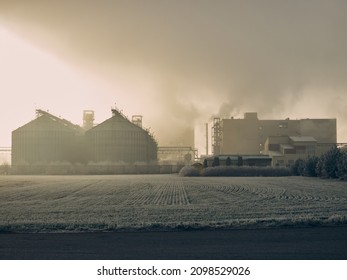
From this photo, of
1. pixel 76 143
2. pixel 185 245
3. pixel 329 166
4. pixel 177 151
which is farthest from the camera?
pixel 177 151

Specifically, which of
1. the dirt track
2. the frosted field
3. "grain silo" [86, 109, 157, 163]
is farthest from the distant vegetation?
the dirt track

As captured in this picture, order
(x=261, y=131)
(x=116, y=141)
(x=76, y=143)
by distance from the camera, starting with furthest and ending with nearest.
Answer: (x=261, y=131)
(x=76, y=143)
(x=116, y=141)

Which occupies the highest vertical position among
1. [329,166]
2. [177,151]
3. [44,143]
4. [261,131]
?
[261,131]

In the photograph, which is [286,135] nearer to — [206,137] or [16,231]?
[206,137]

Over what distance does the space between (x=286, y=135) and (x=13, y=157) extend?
196 ft

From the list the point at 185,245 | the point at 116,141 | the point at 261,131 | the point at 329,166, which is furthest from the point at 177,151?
the point at 185,245

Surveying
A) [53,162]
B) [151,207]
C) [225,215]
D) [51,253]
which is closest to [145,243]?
[51,253]

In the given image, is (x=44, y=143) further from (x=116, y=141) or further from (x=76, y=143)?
(x=116, y=141)

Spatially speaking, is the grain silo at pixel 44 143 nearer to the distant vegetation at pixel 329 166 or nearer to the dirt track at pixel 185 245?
the distant vegetation at pixel 329 166

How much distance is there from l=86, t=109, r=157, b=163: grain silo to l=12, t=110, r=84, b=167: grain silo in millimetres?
4257

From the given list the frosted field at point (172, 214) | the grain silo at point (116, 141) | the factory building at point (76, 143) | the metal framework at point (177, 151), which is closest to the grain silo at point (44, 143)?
the factory building at point (76, 143)

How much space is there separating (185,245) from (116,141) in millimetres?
88108

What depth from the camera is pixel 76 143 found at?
104312 millimetres

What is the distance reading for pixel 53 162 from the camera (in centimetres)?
10125
